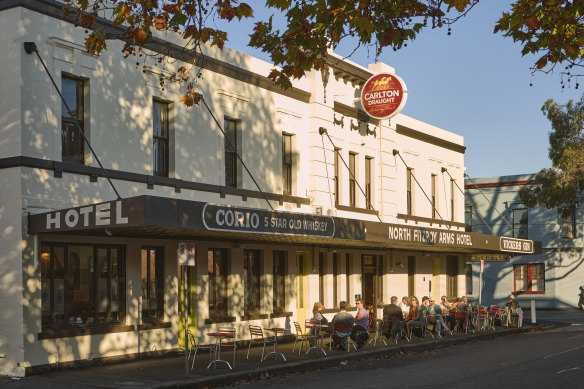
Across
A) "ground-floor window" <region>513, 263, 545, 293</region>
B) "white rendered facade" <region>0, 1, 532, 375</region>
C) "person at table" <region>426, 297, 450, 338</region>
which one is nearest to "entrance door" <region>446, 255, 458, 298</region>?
"white rendered facade" <region>0, 1, 532, 375</region>

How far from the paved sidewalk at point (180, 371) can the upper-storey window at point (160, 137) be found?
465cm

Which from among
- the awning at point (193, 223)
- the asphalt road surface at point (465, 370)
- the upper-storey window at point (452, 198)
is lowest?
the asphalt road surface at point (465, 370)

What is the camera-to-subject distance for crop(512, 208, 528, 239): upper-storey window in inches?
1929

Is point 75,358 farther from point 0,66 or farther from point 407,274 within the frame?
point 407,274

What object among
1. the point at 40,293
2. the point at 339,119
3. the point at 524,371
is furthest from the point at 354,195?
the point at 40,293

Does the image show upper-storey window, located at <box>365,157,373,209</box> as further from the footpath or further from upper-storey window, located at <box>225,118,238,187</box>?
upper-storey window, located at <box>225,118,238,187</box>

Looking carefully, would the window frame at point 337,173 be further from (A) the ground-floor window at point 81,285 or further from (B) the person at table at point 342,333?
(A) the ground-floor window at point 81,285

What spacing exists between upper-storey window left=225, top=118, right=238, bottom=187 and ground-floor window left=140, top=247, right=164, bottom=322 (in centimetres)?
346

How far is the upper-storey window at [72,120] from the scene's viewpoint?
17.3 m

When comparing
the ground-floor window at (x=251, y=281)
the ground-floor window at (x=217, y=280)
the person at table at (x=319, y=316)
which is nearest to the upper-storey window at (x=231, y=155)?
the ground-floor window at (x=217, y=280)

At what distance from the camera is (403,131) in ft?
102

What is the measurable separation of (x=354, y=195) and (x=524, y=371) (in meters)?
12.2

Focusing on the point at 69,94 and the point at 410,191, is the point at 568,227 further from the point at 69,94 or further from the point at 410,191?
the point at 69,94

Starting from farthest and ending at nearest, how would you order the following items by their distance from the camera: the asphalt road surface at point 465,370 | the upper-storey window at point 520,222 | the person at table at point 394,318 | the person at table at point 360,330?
the upper-storey window at point 520,222
the person at table at point 394,318
the person at table at point 360,330
the asphalt road surface at point 465,370
